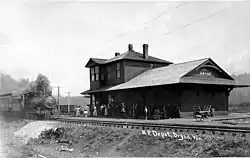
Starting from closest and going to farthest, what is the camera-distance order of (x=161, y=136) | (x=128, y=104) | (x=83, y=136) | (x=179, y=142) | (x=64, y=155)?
(x=179, y=142) < (x=161, y=136) < (x=64, y=155) < (x=83, y=136) < (x=128, y=104)

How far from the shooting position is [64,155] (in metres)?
14.3

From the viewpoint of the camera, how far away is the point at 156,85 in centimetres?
2286

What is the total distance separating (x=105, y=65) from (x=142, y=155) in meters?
22.0

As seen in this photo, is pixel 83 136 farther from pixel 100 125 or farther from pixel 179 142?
pixel 179 142

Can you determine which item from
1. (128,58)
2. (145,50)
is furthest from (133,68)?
(145,50)

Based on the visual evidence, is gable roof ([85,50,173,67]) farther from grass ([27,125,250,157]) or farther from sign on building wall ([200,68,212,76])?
grass ([27,125,250,157])

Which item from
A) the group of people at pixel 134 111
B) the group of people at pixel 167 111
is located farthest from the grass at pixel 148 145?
the group of people at pixel 134 111

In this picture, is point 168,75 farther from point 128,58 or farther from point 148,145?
point 148,145

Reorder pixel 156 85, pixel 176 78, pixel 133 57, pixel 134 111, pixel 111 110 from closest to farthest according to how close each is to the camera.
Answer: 1. pixel 176 78
2. pixel 156 85
3. pixel 134 111
4. pixel 111 110
5. pixel 133 57

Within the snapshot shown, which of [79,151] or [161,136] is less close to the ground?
[161,136]

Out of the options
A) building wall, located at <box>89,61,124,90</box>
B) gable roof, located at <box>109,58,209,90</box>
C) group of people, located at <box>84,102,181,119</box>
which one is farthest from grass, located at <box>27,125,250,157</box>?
building wall, located at <box>89,61,124,90</box>

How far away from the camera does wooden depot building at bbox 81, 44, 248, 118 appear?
2333 centimetres

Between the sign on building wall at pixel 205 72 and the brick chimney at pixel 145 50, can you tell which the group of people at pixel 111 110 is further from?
the sign on building wall at pixel 205 72

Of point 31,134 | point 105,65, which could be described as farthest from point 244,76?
point 31,134
